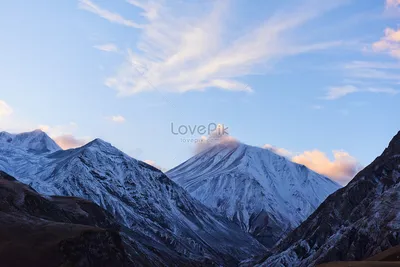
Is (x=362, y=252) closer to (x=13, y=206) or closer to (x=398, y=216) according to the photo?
(x=398, y=216)

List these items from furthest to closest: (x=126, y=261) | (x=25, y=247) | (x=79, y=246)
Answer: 1. (x=126, y=261)
2. (x=79, y=246)
3. (x=25, y=247)

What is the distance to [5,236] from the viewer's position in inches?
5817

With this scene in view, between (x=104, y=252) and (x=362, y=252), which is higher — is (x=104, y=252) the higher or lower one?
the higher one

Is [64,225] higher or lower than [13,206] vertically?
lower

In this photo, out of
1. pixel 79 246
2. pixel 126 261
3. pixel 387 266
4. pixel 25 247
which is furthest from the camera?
pixel 126 261

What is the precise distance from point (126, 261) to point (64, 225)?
29.0m

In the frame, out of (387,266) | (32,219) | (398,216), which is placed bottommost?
(387,266)

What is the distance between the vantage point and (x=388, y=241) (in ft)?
616

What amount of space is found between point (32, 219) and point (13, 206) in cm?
2584

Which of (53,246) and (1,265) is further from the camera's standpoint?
(53,246)

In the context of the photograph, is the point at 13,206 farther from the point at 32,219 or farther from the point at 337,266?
the point at 337,266

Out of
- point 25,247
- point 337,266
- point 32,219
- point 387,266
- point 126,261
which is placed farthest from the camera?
point 126,261

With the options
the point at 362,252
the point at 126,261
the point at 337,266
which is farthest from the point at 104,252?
the point at 362,252

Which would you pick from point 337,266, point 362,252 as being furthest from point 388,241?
point 337,266
